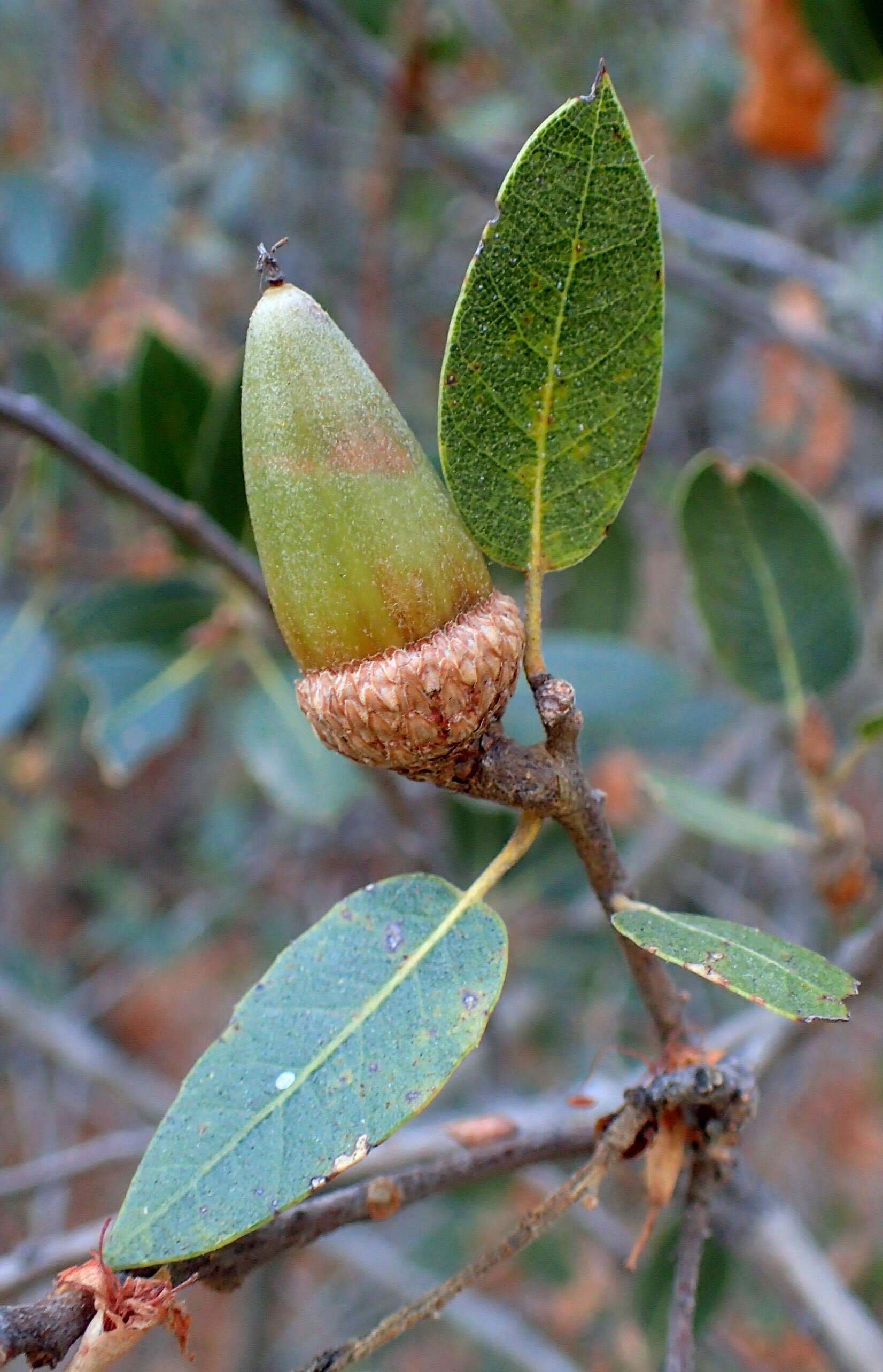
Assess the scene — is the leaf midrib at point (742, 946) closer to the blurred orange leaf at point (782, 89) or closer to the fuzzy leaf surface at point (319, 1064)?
the fuzzy leaf surface at point (319, 1064)

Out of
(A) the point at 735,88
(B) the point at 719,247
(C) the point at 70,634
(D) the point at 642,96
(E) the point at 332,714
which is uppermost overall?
(D) the point at 642,96

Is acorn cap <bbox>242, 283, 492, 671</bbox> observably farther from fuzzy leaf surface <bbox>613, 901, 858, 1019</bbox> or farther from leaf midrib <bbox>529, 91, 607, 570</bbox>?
fuzzy leaf surface <bbox>613, 901, 858, 1019</bbox>

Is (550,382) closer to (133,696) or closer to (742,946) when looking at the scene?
(742,946)

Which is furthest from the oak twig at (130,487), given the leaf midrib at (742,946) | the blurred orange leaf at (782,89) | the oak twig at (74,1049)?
the blurred orange leaf at (782,89)

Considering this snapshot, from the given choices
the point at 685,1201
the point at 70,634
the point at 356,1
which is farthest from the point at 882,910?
the point at 356,1

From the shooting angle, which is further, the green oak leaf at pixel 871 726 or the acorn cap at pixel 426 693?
the green oak leaf at pixel 871 726

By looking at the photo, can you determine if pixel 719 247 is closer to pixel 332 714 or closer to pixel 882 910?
pixel 882 910

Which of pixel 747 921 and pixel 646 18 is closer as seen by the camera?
pixel 747 921

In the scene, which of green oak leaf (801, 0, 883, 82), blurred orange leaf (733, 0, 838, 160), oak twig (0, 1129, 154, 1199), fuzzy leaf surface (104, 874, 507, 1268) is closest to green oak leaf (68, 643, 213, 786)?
oak twig (0, 1129, 154, 1199)
